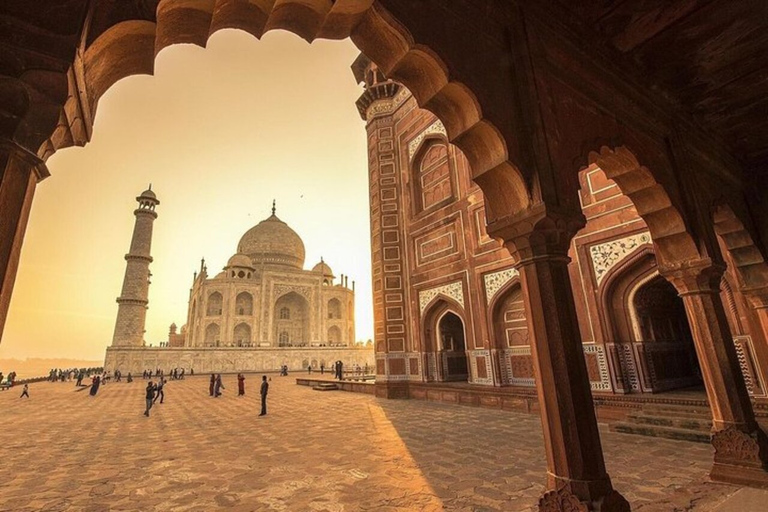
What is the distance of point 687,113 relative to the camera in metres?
5.43

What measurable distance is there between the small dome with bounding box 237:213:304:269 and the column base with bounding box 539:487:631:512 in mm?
39374

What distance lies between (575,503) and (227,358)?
32.1 metres

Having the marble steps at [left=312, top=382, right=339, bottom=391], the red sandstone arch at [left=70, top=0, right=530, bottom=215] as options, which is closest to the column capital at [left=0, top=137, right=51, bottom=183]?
the red sandstone arch at [left=70, top=0, right=530, bottom=215]

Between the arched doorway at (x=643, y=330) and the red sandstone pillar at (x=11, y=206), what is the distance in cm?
931

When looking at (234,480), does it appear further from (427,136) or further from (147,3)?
(427,136)

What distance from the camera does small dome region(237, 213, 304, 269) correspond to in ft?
135

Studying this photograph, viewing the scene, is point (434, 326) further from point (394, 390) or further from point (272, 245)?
point (272, 245)

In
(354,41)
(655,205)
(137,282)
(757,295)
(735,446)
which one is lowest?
(735,446)

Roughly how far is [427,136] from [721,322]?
422 inches

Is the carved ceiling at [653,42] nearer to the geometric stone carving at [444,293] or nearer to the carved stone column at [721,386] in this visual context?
the carved stone column at [721,386]

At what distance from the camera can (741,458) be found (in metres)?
3.96

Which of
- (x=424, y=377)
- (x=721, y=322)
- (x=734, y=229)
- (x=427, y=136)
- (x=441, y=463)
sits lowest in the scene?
(x=441, y=463)

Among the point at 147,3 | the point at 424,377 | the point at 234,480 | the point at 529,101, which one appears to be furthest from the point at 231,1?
the point at 424,377

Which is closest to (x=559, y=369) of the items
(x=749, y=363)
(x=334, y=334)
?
(x=749, y=363)
